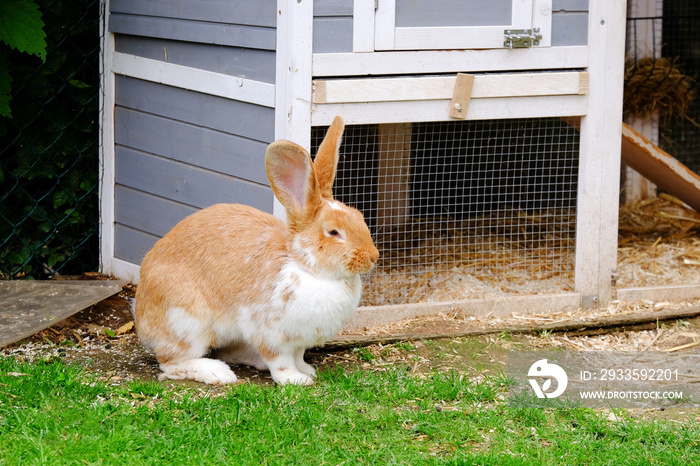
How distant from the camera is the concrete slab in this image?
399 cm

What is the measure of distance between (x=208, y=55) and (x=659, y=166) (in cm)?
268

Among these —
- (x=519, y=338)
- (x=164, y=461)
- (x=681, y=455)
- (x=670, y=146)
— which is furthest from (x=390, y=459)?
(x=670, y=146)

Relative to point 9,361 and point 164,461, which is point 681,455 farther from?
point 9,361

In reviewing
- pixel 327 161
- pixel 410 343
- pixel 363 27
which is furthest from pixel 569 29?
pixel 410 343

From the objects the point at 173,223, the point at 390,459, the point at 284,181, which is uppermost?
the point at 284,181

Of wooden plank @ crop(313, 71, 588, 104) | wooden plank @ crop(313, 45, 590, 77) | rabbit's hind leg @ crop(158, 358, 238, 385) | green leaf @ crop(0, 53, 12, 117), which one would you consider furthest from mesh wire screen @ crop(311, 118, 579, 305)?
green leaf @ crop(0, 53, 12, 117)

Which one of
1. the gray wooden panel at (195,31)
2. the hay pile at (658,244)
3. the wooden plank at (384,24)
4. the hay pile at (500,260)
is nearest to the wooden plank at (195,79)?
the gray wooden panel at (195,31)

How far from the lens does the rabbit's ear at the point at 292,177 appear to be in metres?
3.28

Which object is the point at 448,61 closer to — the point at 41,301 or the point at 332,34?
the point at 332,34

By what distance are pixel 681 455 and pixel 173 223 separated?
2794mm

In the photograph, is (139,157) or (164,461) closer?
(164,461)

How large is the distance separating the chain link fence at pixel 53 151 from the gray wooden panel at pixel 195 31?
0.34 metres

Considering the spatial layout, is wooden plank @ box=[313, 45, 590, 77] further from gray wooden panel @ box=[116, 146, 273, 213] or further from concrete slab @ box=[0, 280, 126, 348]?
concrete slab @ box=[0, 280, 126, 348]

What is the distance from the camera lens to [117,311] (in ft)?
14.7
